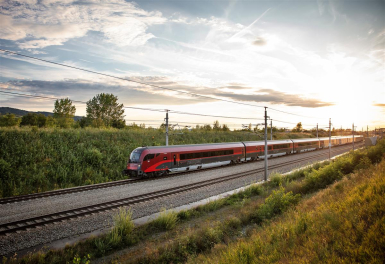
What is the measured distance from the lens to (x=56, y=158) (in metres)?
22.3

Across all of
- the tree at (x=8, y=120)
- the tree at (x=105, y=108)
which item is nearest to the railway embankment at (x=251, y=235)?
the tree at (x=8, y=120)

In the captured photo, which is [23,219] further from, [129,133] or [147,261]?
[129,133]

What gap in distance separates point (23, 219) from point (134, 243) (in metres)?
5.97

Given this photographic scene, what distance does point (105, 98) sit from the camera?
62000 millimetres

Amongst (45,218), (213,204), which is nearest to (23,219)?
(45,218)

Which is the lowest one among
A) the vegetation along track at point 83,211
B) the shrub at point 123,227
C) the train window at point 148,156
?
the vegetation along track at point 83,211

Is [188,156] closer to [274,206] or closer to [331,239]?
[274,206]

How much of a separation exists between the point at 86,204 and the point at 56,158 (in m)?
11.0

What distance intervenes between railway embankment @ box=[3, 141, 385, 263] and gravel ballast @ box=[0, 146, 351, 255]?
1.62 m

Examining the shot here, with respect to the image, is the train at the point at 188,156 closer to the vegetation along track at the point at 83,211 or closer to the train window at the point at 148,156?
the train window at the point at 148,156

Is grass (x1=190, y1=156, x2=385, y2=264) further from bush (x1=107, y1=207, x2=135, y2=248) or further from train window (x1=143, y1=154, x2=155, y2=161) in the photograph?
train window (x1=143, y1=154, x2=155, y2=161)

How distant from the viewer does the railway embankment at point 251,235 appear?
5.75 metres

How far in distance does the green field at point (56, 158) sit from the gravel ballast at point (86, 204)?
416cm

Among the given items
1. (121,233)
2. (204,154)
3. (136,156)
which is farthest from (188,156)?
(121,233)
